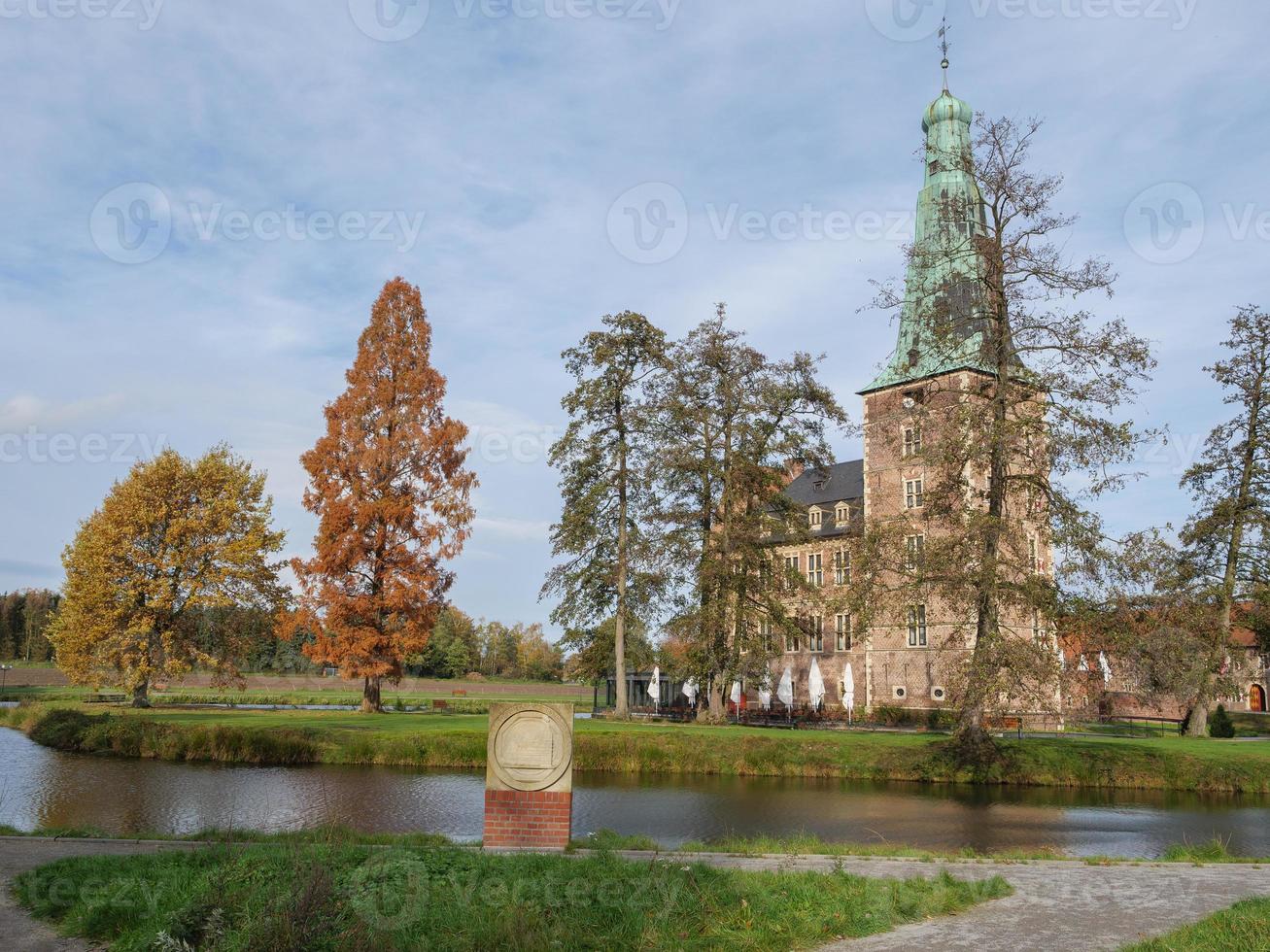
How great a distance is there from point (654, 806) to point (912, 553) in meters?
10.5

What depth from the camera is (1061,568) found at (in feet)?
81.8

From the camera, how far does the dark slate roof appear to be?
62.9m

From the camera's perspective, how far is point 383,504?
36375 mm

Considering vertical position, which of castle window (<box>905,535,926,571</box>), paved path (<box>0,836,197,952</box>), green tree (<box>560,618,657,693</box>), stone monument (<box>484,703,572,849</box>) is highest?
castle window (<box>905,535,926,571</box>)

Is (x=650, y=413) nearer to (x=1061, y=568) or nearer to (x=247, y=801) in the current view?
(x=1061, y=568)

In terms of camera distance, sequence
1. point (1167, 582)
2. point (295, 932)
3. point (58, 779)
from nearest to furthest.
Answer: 1. point (295, 932)
2. point (58, 779)
3. point (1167, 582)

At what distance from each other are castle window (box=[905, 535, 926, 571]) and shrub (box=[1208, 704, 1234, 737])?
2076cm

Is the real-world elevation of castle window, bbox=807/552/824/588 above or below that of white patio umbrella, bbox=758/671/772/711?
above

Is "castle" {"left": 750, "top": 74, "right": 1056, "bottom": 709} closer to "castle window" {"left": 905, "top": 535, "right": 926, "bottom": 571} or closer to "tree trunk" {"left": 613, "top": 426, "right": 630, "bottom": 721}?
"castle window" {"left": 905, "top": 535, "right": 926, "bottom": 571}

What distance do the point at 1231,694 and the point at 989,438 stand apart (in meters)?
14.9

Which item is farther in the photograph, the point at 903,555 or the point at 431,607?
the point at 431,607

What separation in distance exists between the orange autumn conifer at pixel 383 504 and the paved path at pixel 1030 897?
81.1 ft

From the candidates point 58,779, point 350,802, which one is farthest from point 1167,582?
point 58,779

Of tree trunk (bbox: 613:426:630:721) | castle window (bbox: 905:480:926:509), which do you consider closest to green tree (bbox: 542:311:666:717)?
tree trunk (bbox: 613:426:630:721)
